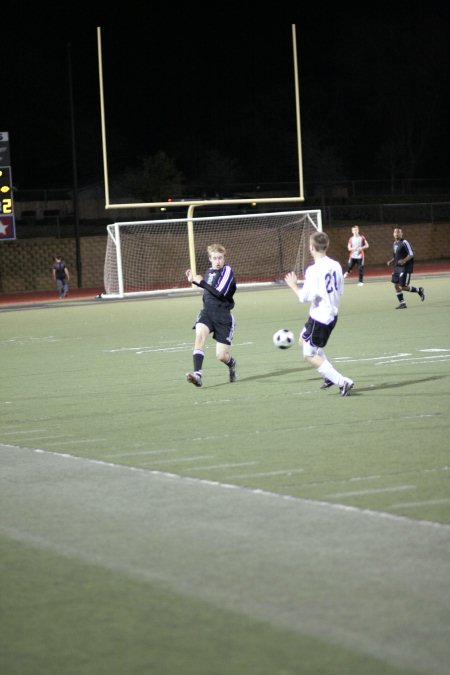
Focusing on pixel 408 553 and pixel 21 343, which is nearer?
pixel 408 553

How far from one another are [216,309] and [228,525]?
738cm

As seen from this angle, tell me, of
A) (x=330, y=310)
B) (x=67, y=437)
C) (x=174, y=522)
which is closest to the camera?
(x=174, y=522)

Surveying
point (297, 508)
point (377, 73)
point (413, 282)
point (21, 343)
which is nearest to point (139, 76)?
point (377, 73)

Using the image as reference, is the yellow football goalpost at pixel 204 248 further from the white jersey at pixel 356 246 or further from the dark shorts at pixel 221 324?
the dark shorts at pixel 221 324

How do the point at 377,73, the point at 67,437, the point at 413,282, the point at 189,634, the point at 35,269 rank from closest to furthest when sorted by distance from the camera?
the point at 189,634, the point at 67,437, the point at 413,282, the point at 35,269, the point at 377,73

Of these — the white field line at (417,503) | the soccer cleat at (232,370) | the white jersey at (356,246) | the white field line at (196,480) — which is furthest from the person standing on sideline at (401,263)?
the white field line at (417,503)

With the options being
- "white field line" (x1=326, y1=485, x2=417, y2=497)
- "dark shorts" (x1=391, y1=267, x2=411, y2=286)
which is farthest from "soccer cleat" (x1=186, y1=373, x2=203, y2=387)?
"dark shorts" (x1=391, y1=267, x2=411, y2=286)

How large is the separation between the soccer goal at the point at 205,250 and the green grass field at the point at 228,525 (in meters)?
25.2

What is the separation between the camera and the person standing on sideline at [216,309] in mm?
13945

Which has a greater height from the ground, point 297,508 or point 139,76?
point 139,76

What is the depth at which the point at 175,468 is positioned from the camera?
8.84 m

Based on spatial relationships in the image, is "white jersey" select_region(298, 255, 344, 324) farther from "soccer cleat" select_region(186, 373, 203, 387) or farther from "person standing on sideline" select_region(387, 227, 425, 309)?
"person standing on sideline" select_region(387, 227, 425, 309)

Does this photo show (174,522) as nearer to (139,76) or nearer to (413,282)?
(413,282)

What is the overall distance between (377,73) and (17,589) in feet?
254
